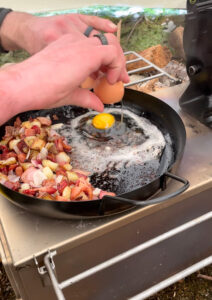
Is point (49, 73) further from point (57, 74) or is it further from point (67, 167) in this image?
point (67, 167)

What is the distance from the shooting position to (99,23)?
1441 mm

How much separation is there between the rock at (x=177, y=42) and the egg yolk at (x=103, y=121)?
269 centimetres

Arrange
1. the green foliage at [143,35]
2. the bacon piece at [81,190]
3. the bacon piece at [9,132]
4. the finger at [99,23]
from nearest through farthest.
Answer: the bacon piece at [81,190] < the finger at [99,23] < the bacon piece at [9,132] < the green foliage at [143,35]

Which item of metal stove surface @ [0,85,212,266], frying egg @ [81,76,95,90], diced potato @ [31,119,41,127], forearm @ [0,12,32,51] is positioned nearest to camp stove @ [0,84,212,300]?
metal stove surface @ [0,85,212,266]

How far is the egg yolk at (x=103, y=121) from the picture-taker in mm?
1633

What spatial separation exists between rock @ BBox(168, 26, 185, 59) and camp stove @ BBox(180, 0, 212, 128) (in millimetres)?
2402

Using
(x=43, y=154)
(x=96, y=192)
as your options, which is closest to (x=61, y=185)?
(x=96, y=192)

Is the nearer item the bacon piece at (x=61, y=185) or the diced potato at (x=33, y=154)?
the bacon piece at (x=61, y=185)

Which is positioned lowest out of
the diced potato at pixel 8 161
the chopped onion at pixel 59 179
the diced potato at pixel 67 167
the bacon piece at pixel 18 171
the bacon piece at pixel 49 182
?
the diced potato at pixel 67 167

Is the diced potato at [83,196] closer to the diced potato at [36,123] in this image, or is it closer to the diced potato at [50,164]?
the diced potato at [50,164]

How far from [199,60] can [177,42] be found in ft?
8.44

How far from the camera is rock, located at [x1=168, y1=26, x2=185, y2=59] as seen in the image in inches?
153

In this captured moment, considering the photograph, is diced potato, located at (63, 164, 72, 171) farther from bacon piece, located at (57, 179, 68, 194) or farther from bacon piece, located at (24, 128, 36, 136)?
bacon piece, located at (24, 128, 36, 136)

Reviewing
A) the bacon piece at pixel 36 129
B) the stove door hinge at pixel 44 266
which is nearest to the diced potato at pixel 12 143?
the bacon piece at pixel 36 129
